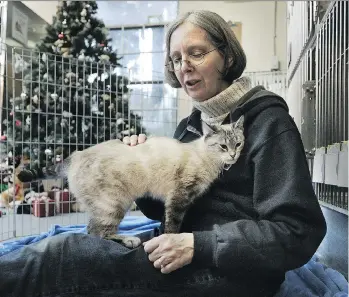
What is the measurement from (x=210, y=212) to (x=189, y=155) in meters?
0.21

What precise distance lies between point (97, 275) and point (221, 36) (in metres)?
0.79

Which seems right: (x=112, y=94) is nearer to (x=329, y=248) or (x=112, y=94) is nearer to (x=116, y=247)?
(x=329, y=248)

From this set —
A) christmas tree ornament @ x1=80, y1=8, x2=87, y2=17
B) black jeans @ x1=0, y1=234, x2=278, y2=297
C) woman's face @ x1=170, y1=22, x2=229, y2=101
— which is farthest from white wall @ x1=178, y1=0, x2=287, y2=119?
black jeans @ x1=0, y1=234, x2=278, y2=297

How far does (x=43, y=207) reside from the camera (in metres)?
2.88

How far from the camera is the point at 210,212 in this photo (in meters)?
1.14

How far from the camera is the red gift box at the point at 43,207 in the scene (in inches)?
110

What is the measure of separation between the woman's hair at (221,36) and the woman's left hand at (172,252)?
0.58m

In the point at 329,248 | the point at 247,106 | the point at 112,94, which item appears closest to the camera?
the point at 247,106

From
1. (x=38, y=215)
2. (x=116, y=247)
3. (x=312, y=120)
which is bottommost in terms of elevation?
(x=38, y=215)

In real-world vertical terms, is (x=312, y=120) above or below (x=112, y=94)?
below

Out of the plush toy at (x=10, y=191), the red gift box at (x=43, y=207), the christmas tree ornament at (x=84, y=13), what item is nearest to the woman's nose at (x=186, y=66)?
the red gift box at (x=43, y=207)

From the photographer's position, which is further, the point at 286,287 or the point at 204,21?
the point at 286,287

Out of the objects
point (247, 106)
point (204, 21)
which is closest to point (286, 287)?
point (247, 106)

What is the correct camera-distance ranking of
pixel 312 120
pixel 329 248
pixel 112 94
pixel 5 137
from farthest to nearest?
pixel 112 94, pixel 5 137, pixel 312 120, pixel 329 248
